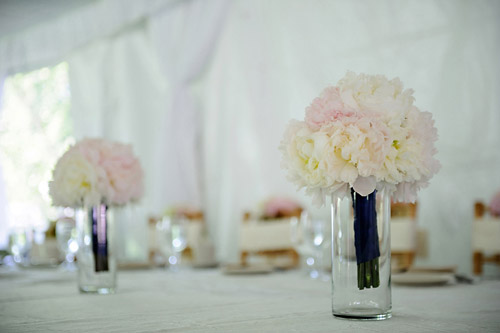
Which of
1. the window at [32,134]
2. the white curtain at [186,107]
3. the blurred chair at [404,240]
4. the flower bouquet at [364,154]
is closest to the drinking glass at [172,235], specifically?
the blurred chair at [404,240]

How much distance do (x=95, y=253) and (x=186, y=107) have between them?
417 centimetres

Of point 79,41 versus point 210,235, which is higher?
point 79,41

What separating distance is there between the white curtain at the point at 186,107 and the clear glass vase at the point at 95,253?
12.9ft

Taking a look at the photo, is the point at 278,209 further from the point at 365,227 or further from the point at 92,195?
the point at 365,227

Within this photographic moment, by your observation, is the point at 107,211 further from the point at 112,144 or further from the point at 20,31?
the point at 20,31

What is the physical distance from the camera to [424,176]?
3.69ft

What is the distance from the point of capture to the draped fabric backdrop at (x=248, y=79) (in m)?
3.84

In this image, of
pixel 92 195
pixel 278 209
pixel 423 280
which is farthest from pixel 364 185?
pixel 278 209

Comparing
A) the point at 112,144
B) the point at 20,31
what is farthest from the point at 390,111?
the point at 20,31

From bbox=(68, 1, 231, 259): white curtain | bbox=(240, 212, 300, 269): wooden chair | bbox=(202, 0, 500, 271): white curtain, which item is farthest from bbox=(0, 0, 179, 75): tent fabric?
bbox=(240, 212, 300, 269): wooden chair

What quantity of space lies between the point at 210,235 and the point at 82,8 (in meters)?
2.95

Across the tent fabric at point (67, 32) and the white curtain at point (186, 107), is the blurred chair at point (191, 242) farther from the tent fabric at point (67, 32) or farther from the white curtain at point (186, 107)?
the tent fabric at point (67, 32)

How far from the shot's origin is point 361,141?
1026 millimetres

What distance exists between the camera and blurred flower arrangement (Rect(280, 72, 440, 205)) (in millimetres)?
1041
